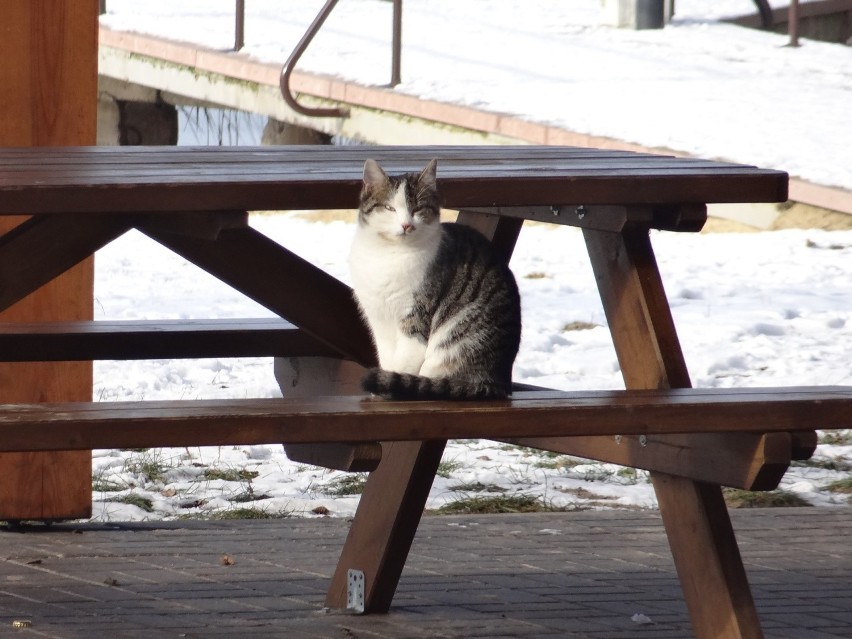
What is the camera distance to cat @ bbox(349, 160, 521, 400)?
3.07 m

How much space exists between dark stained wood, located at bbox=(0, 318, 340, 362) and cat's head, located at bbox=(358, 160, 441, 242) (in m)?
0.51

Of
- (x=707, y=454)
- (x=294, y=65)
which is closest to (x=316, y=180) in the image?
(x=707, y=454)

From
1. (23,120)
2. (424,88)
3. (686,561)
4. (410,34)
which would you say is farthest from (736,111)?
(686,561)

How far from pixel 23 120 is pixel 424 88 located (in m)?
5.88

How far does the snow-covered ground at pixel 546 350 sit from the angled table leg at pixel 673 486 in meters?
1.47

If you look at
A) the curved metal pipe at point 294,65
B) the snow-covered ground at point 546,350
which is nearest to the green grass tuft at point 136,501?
the snow-covered ground at point 546,350

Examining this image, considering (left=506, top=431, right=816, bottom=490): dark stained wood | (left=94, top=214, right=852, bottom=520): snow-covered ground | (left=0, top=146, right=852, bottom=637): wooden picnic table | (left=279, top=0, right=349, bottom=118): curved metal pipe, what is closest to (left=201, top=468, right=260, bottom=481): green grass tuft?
(left=94, top=214, right=852, bottom=520): snow-covered ground

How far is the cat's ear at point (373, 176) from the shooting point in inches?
116

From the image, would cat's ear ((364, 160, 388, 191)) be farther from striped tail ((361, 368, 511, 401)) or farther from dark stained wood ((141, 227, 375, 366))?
striped tail ((361, 368, 511, 401))

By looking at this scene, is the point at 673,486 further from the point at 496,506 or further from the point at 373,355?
the point at 496,506

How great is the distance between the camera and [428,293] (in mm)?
3117

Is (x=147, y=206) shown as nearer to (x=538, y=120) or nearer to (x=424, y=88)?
(x=538, y=120)

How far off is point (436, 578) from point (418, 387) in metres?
1.02

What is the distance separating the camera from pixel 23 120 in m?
4.07
